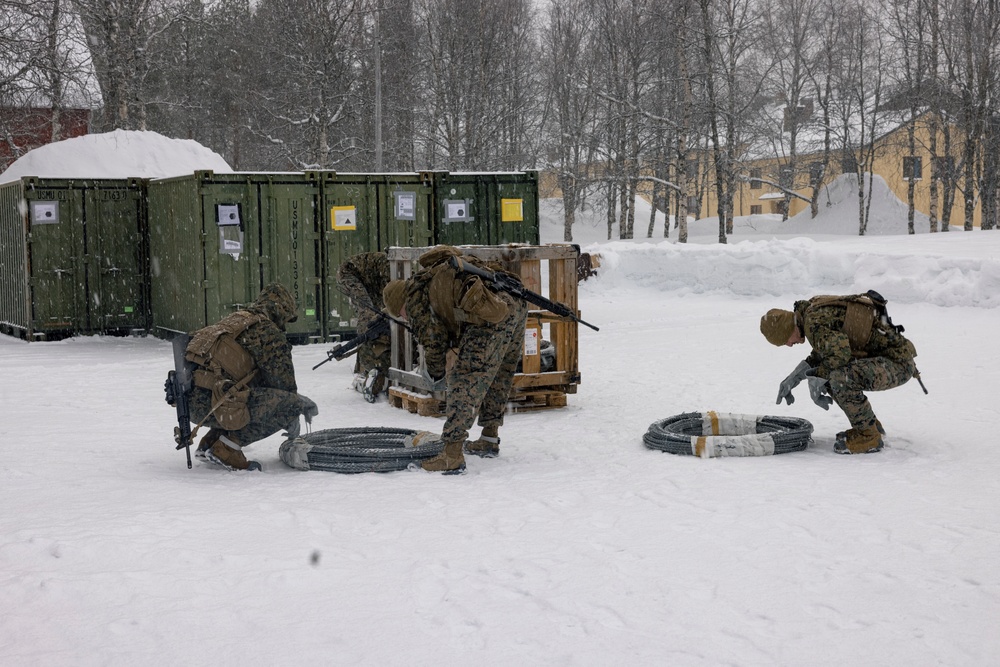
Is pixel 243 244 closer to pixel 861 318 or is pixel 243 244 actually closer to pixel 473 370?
pixel 473 370

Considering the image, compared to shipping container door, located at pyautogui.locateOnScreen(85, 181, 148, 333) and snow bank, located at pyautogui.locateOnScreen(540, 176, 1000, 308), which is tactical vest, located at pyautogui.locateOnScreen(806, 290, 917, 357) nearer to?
snow bank, located at pyautogui.locateOnScreen(540, 176, 1000, 308)

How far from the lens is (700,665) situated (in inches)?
145

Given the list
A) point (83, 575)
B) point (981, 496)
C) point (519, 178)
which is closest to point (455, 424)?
point (83, 575)

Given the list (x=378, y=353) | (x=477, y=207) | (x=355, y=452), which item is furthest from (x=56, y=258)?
(x=355, y=452)

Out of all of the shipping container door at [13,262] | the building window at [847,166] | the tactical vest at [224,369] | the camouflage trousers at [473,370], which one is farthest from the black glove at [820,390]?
the building window at [847,166]

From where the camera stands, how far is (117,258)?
15891 millimetres

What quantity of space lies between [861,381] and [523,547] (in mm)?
3268

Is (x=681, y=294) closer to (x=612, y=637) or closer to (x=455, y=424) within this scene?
(x=455, y=424)

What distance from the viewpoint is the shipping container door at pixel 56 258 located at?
50.6 ft

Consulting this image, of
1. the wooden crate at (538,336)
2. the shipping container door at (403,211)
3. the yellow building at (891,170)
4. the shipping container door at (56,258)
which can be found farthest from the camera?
the yellow building at (891,170)

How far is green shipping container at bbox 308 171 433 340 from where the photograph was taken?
14.6 meters

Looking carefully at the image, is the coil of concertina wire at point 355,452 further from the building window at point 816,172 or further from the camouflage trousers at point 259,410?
the building window at point 816,172

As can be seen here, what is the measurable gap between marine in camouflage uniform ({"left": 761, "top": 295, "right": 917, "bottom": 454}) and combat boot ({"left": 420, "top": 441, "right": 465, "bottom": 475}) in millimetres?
2552

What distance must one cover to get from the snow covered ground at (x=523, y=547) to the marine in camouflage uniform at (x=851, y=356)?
272 mm
